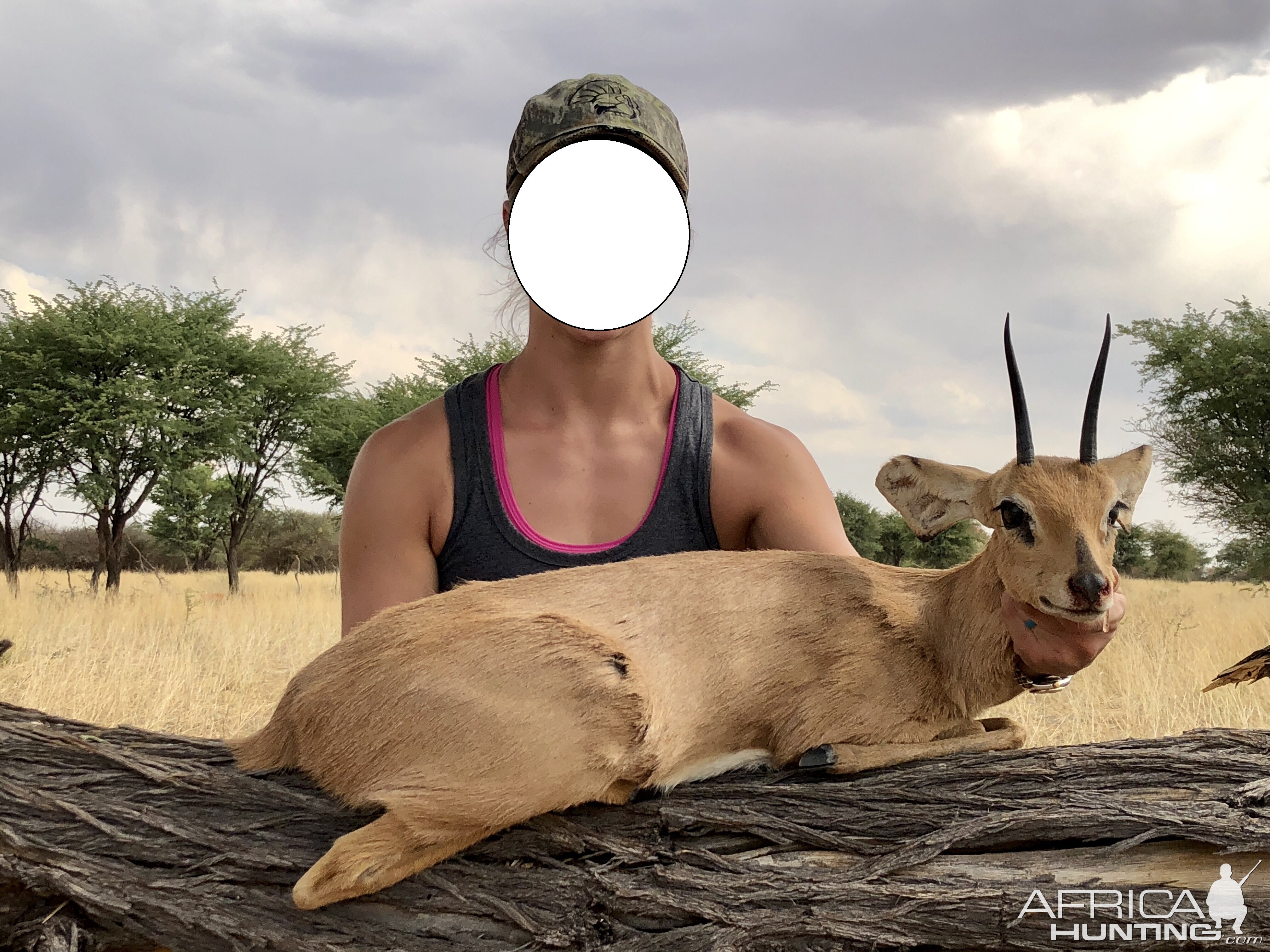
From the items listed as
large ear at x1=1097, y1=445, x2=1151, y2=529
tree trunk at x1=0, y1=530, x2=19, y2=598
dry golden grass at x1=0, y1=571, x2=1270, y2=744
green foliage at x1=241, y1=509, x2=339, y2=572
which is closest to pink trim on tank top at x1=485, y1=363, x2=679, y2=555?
large ear at x1=1097, y1=445, x2=1151, y2=529

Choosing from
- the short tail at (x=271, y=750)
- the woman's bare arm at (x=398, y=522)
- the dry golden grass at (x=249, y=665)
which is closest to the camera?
the short tail at (x=271, y=750)

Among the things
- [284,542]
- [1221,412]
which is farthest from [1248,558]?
[284,542]

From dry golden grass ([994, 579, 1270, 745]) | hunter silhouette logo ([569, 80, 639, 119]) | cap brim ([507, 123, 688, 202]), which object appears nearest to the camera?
cap brim ([507, 123, 688, 202])

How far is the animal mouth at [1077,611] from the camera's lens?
270 centimetres

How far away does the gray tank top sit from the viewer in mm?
4098

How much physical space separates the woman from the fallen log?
1.17 m

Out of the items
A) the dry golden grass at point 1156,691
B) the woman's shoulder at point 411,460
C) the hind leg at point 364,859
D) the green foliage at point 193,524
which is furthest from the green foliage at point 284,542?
the hind leg at point 364,859

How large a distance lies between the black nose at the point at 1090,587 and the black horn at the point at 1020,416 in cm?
46

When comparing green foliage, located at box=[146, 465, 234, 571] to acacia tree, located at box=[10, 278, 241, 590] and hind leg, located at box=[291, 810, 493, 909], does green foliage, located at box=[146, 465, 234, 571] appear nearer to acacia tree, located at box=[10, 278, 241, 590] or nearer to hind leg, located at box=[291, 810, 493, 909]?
acacia tree, located at box=[10, 278, 241, 590]

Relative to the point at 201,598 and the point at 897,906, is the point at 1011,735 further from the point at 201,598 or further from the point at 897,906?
the point at 201,598

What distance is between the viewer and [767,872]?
2896 mm

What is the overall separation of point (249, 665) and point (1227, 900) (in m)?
11.6

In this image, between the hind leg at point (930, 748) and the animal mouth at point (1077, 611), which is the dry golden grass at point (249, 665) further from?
the animal mouth at point (1077, 611)

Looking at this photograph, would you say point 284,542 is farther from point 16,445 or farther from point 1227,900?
point 1227,900
